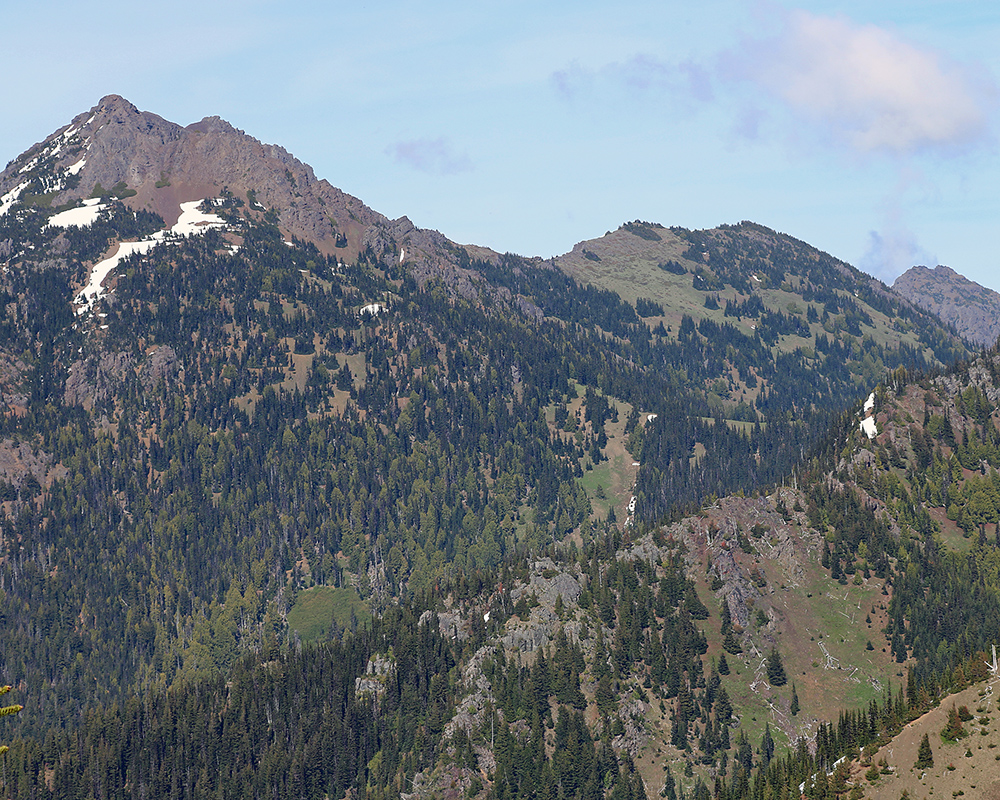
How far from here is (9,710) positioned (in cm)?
6319

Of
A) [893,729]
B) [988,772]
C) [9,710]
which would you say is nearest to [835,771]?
[893,729]

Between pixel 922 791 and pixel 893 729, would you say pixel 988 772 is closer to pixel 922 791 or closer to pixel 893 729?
pixel 922 791

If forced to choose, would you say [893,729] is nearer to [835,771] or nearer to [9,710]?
[835,771]

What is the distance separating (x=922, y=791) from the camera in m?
169

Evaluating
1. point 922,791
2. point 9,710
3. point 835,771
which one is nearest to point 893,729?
point 835,771

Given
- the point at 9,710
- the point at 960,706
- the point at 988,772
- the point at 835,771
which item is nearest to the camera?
the point at 9,710

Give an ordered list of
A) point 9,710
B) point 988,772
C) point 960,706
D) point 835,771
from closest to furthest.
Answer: point 9,710
point 988,772
point 960,706
point 835,771

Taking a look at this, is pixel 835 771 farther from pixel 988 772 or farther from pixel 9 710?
pixel 9 710

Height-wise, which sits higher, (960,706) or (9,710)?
(9,710)

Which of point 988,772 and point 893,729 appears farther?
point 893,729

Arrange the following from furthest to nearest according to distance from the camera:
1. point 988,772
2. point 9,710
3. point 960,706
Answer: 1. point 960,706
2. point 988,772
3. point 9,710

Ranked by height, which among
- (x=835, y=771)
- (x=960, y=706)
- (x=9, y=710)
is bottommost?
(x=835, y=771)

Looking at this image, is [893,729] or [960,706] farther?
[893,729]

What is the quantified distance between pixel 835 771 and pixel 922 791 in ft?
80.0
